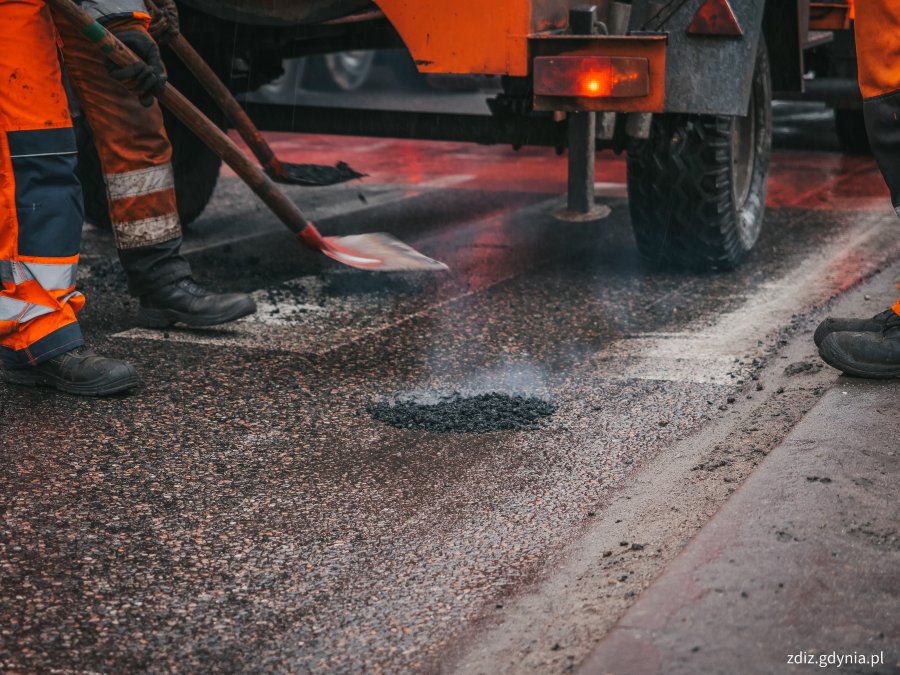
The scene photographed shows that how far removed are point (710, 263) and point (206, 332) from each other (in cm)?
214

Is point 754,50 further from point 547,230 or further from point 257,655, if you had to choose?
point 257,655

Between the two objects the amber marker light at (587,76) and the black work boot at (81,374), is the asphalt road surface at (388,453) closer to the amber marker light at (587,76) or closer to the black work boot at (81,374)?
the black work boot at (81,374)

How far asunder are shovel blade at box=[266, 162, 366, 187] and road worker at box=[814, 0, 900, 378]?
2338 millimetres

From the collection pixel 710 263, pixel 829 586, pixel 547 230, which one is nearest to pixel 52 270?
pixel 829 586

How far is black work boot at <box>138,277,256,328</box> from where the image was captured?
411 centimetres

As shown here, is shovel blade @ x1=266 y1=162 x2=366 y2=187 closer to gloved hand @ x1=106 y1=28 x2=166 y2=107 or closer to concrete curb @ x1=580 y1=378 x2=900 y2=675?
gloved hand @ x1=106 y1=28 x2=166 y2=107

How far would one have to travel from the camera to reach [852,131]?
8.55 metres

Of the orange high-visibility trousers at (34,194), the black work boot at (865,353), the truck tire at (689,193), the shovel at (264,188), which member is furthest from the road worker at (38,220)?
the truck tire at (689,193)

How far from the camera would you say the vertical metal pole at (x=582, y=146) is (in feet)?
14.1

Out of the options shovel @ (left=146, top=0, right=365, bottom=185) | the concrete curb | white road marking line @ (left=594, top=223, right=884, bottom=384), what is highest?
shovel @ (left=146, top=0, right=365, bottom=185)

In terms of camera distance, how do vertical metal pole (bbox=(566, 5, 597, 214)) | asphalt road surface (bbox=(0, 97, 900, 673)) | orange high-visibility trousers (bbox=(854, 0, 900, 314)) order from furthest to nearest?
vertical metal pole (bbox=(566, 5, 597, 214)) < orange high-visibility trousers (bbox=(854, 0, 900, 314)) < asphalt road surface (bbox=(0, 97, 900, 673))

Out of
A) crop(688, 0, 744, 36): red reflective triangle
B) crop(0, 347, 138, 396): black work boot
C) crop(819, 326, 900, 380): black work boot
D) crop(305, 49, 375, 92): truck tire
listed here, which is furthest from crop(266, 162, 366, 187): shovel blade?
crop(305, 49, 375, 92): truck tire

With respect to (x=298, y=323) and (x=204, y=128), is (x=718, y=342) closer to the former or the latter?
(x=298, y=323)

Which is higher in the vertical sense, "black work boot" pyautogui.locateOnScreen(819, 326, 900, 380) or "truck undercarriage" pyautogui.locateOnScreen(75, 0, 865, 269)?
"truck undercarriage" pyautogui.locateOnScreen(75, 0, 865, 269)
